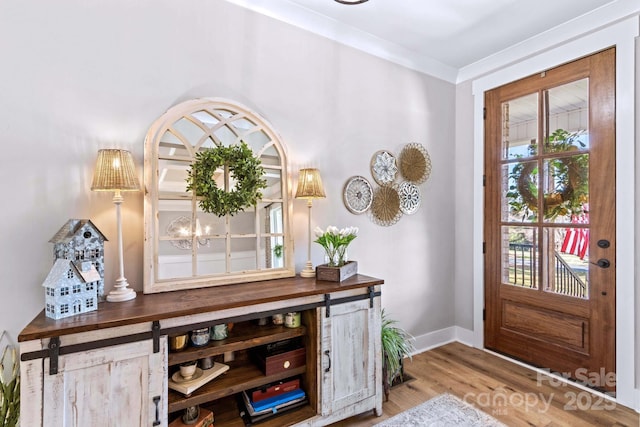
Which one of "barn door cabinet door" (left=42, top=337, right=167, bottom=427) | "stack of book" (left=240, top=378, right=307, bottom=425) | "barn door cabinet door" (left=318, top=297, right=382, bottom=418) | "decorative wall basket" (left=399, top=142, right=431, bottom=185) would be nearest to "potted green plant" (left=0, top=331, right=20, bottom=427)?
"barn door cabinet door" (left=42, top=337, right=167, bottom=427)

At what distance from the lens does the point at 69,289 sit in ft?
4.15

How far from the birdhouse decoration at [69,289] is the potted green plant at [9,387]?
1.43 feet

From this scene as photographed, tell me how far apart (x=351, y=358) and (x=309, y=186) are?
3.51 feet

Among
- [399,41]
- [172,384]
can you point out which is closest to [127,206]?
[172,384]

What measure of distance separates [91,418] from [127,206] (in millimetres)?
A: 965

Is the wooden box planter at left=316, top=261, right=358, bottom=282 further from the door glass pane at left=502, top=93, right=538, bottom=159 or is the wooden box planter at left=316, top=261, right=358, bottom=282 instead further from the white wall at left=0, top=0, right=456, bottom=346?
the door glass pane at left=502, top=93, right=538, bottom=159

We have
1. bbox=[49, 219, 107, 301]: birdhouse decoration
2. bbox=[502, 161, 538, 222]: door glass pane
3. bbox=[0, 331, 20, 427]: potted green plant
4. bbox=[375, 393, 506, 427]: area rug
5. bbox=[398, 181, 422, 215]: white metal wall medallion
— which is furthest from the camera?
bbox=[398, 181, 422, 215]: white metal wall medallion

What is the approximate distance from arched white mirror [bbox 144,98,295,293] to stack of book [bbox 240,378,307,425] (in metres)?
0.61

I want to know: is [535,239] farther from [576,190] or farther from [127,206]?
[127,206]

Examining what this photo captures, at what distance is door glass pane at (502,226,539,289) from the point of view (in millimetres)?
2564

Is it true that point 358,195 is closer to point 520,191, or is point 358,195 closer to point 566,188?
point 520,191

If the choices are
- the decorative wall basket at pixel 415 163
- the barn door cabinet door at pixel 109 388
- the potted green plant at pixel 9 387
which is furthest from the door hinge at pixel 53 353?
the decorative wall basket at pixel 415 163

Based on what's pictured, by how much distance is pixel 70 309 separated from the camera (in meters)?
1.27

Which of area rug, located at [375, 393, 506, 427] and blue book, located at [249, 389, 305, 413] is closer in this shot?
blue book, located at [249, 389, 305, 413]
